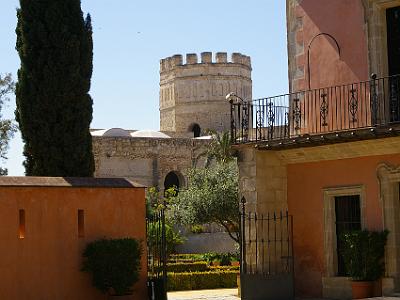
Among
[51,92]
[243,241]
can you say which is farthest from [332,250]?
[51,92]

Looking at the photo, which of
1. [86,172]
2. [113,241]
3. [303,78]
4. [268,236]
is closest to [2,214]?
[113,241]

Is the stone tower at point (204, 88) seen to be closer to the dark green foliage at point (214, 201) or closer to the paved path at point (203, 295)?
the dark green foliage at point (214, 201)

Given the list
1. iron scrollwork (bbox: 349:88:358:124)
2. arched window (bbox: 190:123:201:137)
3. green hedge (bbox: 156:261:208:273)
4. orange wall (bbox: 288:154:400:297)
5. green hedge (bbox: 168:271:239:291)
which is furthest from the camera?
arched window (bbox: 190:123:201:137)

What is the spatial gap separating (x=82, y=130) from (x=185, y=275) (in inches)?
304

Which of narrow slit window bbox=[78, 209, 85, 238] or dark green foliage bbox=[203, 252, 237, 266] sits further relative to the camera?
dark green foliage bbox=[203, 252, 237, 266]

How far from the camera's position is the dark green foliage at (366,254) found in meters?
16.2

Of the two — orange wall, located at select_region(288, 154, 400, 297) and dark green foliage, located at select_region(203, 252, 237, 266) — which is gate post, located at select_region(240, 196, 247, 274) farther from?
dark green foliage, located at select_region(203, 252, 237, 266)

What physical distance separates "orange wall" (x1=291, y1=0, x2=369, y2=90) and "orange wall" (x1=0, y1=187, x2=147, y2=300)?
492cm

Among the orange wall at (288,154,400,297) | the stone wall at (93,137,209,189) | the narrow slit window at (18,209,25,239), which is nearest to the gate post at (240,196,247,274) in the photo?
the orange wall at (288,154,400,297)

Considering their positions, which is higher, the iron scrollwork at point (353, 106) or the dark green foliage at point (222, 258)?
the iron scrollwork at point (353, 106)

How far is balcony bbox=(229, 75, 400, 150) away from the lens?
1622cm

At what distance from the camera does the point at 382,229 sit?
16484mm

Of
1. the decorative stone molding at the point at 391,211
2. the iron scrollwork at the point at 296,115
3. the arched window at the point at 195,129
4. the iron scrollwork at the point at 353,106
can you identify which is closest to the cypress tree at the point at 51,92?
the iron scrollwork at the point at 296,115

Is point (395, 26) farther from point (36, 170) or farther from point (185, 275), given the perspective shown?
point (185, 275)
